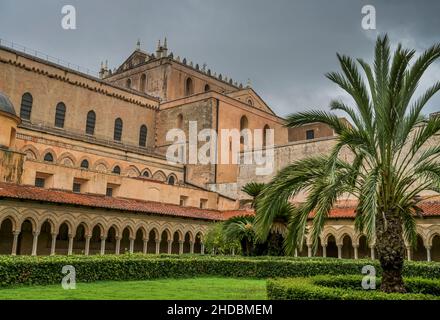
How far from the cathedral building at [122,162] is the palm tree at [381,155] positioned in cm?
1499

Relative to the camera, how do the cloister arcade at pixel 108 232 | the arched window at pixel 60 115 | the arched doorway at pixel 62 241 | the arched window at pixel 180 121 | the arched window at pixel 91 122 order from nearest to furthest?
the cloister arcade at pixel 108 232
the arched doorway at pixel 62 241
the arched window at pixel 60 115
the arched window at pixel 91 122
the arched window at pixel 180 121

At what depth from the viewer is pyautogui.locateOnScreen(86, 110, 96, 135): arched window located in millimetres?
38281

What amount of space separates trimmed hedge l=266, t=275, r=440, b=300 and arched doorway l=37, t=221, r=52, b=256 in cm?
1838

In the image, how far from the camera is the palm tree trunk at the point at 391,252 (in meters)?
9.84

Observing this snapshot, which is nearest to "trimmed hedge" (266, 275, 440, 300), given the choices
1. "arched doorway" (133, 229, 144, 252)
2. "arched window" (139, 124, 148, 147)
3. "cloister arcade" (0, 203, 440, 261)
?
"cloister arcade" (0, 203, 440, 261)

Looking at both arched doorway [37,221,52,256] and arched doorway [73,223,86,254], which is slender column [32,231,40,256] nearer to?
arched doorway [37,221,52,256]

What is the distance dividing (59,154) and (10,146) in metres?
6.31

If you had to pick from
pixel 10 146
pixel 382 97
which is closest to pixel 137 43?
pixel 10 146

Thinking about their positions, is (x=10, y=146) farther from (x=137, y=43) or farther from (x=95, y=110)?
(x=137, y=43)

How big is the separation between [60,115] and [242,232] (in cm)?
2157

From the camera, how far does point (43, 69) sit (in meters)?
35.6

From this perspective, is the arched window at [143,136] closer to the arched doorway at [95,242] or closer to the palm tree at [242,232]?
the arched doorway at [95,242]

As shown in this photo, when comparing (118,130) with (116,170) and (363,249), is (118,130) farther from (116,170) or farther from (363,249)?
(363,249)

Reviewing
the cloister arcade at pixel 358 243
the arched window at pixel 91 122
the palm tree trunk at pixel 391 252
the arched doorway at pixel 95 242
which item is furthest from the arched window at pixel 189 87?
the palm tree trunk at pixel 391 252
